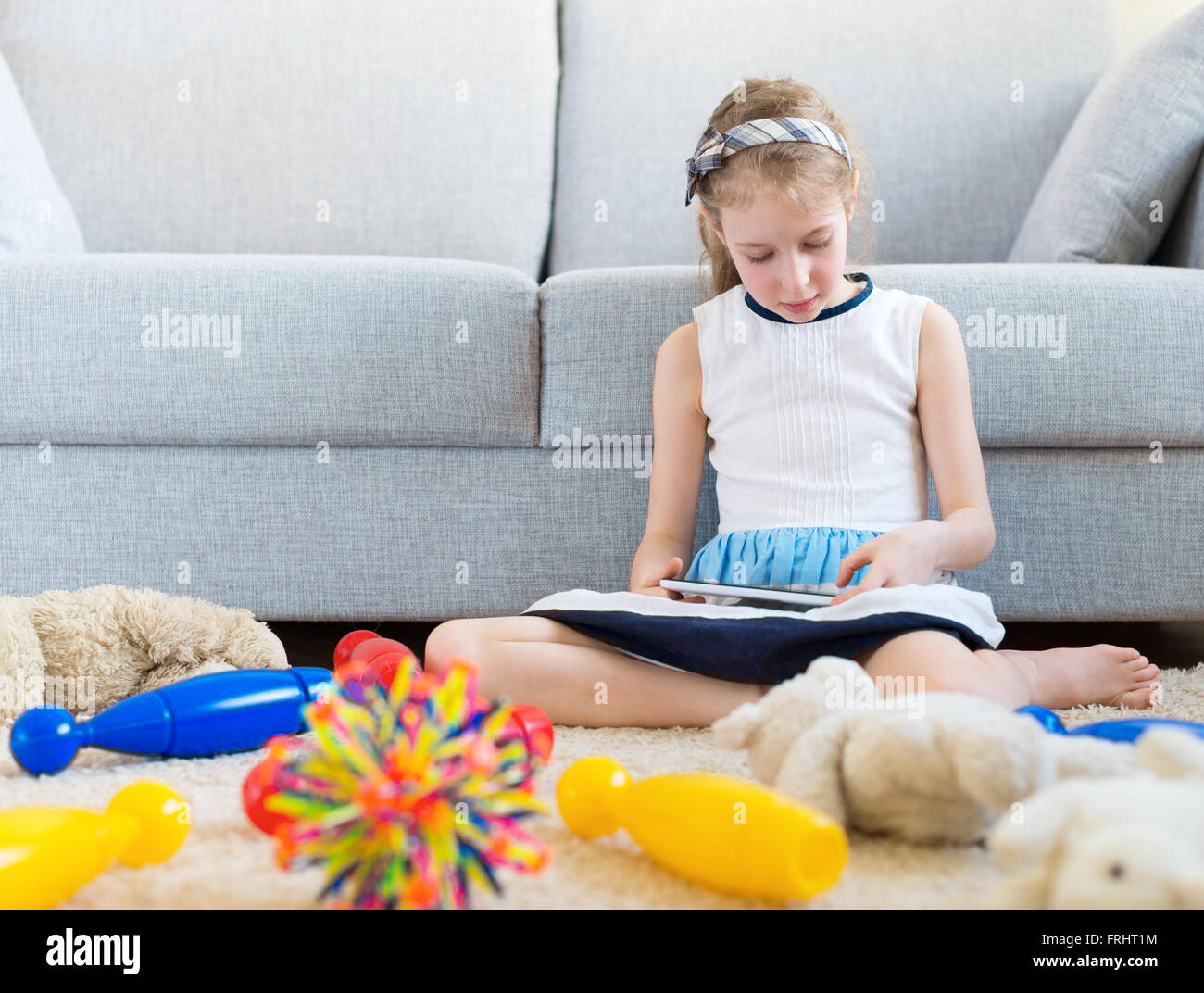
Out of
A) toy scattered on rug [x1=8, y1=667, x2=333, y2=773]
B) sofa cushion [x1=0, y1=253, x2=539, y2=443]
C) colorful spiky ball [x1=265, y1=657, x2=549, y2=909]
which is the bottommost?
toy scattered on rug [x1=8, y1=667, x2=333, y2=773]

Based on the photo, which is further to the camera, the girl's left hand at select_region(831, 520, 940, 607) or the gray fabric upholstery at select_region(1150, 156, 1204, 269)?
the gray fabric upholstery at select_region(1150, 156, 1204, 269)

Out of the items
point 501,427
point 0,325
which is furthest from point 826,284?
point 0,325

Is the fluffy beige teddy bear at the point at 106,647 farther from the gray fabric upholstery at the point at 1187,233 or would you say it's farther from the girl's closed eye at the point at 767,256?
the gray fabric upholstery at the point at 1187,233

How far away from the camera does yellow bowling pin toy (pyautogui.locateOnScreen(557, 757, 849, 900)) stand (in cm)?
49

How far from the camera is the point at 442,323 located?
1.24 metres

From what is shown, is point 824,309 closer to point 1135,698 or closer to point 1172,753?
point 1135,698

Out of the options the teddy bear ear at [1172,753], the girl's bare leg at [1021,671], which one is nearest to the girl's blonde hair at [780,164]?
the girl's bare leg at [1021,671]

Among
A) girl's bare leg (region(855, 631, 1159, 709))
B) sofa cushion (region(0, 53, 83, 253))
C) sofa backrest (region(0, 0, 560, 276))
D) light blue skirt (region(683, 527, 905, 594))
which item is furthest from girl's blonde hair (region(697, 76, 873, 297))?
sofa cushion (region(0, 53, 83, 253))

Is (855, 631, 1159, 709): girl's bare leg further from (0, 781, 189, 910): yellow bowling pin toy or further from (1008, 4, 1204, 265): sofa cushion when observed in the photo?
(1008, 4, 1204, 265): sofa cushion

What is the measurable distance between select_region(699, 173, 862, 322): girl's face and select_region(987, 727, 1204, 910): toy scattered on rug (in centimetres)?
67

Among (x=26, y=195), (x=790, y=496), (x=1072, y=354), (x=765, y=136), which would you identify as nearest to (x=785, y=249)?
(x=765, y=136)

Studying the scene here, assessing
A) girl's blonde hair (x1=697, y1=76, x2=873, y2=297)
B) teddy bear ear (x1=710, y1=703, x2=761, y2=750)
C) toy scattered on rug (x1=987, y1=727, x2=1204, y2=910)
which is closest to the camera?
toy scattered on rug (x1=987, y1=727, x2=1204, y2=910)

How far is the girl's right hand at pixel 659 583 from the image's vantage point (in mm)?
1088

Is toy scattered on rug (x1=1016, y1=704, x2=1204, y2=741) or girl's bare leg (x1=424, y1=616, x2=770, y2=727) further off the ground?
toy scattered on rug (x1=1016, y1=704, x2=1204, y2=741)
